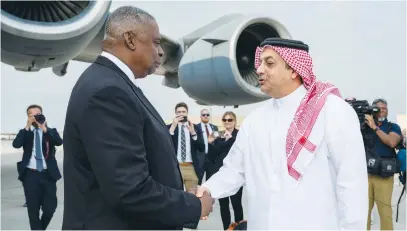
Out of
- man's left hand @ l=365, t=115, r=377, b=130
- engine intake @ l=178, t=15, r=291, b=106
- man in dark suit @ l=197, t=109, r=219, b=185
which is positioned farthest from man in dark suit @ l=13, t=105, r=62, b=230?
man's left hand @ l=365, t=115, r=377, b=130

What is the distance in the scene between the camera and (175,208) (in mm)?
1549

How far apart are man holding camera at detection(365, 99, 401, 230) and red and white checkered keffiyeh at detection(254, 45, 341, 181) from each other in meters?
2.46

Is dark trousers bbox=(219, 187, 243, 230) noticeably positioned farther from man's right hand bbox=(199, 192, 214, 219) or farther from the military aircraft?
man's right hand bbox=(199, 192, 214, 219)

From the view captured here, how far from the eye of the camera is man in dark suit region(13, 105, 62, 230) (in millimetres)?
4742

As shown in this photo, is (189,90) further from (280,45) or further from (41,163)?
(280,45)

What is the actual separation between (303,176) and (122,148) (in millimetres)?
1120

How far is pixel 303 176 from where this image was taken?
2.26 meters

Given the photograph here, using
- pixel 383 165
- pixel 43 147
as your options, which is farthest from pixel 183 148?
pixel 383 165

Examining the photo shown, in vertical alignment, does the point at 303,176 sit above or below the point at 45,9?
below

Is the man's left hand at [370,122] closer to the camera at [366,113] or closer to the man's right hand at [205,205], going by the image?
the camera at [366,113]

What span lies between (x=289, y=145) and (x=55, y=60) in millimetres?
2723

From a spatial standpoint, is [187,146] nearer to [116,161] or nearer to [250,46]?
[250,46]

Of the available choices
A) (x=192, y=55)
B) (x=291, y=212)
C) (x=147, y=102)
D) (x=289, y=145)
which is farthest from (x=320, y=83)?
(x=192, y=55)

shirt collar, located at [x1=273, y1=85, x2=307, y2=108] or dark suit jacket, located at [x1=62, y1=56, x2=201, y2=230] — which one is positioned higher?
shirt collar, located at [x1=273, y1=85, x2=307, y2=108]
